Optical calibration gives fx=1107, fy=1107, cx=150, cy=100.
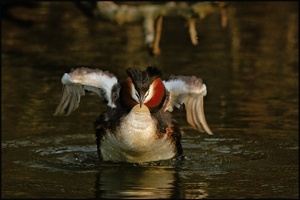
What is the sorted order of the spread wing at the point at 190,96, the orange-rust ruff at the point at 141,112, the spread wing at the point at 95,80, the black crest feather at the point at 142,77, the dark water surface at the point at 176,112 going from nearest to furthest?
the dark water surface at the point at 176,112
the black crest feather at the point at 142,77
the orange-rust ruff at the point at 141,112
the spread wing at the point at 190,96
the spread wing at the point at 95,80

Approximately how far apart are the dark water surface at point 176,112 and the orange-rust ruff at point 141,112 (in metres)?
0.20

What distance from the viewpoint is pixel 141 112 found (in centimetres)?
1280

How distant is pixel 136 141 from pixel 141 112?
0.34 m

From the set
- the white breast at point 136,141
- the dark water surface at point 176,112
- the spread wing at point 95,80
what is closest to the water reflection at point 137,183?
the dark water surface at point 176,112

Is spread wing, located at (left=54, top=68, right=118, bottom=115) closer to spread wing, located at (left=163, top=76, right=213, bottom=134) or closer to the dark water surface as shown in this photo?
spread wing, located at (left=163, top=76, right=213, bottom=134)

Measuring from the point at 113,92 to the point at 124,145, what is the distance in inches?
31.4

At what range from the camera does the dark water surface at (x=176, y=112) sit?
39.7 feet

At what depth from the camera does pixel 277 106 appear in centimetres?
1625

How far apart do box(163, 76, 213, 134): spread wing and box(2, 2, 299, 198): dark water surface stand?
40cm

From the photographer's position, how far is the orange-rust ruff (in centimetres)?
1276

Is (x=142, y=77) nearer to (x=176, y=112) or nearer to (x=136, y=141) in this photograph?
(x=136, y=141)

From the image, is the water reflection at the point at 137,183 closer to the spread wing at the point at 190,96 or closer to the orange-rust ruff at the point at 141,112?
the orange-rust ruff at the point at 141,112

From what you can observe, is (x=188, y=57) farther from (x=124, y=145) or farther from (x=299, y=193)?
(x=299, y=193)

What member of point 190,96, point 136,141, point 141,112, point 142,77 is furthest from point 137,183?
point 190,96
